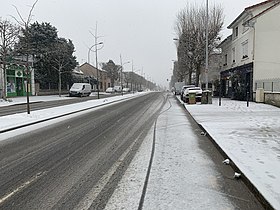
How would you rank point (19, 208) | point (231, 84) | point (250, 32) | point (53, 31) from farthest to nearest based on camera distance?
point (53, 31)
point (231, 84)
point (250, 32)
point (19, 208)

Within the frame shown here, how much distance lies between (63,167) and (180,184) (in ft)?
8.55

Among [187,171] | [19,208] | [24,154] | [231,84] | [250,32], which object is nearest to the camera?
[19,208]

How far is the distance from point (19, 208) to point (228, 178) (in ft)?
11.6

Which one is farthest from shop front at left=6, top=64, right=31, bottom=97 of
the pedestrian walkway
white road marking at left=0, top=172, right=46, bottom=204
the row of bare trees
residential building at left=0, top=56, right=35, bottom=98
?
white road marking at left=0, top=172, right=46, bottom=204

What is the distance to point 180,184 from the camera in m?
5.19

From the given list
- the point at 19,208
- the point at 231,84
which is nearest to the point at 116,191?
the point at 19,208

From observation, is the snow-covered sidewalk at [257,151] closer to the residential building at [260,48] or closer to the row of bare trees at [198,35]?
the residential building at [260,48]

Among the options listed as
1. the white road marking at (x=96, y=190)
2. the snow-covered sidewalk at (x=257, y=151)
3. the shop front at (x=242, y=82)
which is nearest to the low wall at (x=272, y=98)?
the shop front at (x=242, y=82)

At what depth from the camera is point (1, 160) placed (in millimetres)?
7137

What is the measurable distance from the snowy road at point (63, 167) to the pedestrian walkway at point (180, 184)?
30 cm

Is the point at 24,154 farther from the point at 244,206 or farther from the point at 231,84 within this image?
the point at 231,84

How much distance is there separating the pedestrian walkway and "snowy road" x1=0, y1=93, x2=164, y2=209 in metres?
0.30

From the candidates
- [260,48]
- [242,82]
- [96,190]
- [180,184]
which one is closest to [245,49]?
[242,82]

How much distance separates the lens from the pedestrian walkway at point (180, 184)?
14.3 feet
